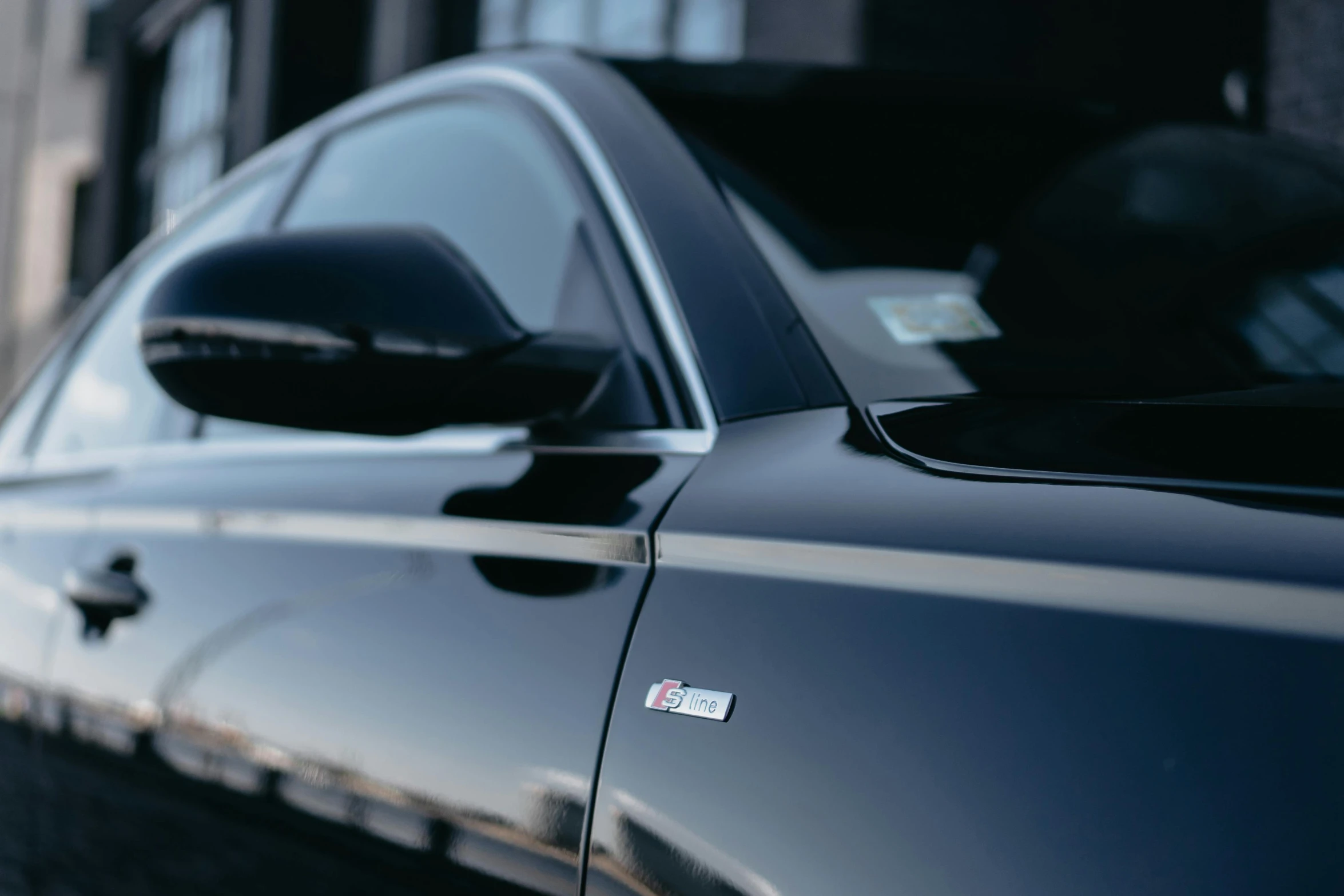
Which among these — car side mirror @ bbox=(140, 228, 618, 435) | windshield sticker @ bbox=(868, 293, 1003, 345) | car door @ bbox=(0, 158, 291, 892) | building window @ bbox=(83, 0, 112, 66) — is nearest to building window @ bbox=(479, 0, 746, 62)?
car door @ bbox=(0, 158, 291, 892)

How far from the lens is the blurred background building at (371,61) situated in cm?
507

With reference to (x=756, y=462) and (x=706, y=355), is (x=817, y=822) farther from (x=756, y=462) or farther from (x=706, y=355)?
(x=706, y=355)

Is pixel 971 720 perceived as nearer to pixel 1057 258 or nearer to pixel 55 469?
pixel 1057 258

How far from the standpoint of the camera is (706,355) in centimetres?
108

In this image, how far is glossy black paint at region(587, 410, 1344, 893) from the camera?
60cm

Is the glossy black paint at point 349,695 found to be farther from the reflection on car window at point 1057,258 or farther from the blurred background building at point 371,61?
the blurred background building at point 371,61

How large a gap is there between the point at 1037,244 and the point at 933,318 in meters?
0.26

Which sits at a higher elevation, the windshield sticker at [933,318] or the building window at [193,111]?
the windshield sticker at [933,318]

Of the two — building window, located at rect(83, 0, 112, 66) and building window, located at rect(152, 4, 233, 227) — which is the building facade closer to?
building window, located at rect(83, 0, 112, 66)

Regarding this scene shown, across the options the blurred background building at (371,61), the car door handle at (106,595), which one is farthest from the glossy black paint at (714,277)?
the car door handle at (106,595)

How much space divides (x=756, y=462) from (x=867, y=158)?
65 centimetres

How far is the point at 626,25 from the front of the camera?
28.1 ft

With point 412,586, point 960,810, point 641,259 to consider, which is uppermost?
point 641,259

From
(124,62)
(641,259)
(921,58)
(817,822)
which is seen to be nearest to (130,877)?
(641,259)
